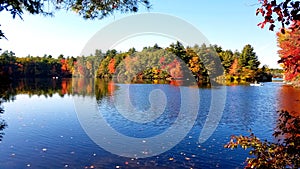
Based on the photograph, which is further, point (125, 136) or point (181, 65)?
point (181, 65)

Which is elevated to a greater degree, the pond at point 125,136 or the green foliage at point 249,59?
the green foliage at point 249,59

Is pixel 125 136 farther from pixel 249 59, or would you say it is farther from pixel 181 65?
pixel 249 59

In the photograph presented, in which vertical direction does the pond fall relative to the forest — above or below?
below

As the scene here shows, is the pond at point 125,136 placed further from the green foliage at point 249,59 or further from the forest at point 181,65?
the green foliage at point 249,59

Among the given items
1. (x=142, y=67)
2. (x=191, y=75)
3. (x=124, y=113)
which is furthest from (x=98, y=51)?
(x=124, y=113)

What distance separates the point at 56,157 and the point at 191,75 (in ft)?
262

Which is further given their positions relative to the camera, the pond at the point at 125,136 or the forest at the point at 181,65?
the forest at the point at 181,65

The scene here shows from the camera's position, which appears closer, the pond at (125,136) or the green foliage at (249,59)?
the pond at (125,136)

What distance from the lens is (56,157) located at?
12.3m

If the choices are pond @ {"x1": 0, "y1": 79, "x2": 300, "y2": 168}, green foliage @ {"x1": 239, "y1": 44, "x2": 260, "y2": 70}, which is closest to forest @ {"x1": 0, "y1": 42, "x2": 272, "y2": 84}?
green foliage @ {"x1": 239, "y1": 44, "x2": 260, "y2": 70}

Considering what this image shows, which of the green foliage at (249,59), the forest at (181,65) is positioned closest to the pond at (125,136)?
the forest at (181,65)

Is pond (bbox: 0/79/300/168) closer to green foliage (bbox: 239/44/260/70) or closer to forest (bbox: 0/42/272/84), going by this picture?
forest (bbox: 0/42/272/84)

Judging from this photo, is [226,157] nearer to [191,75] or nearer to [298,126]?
[298,126]

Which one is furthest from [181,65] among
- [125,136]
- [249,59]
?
[125,136]
